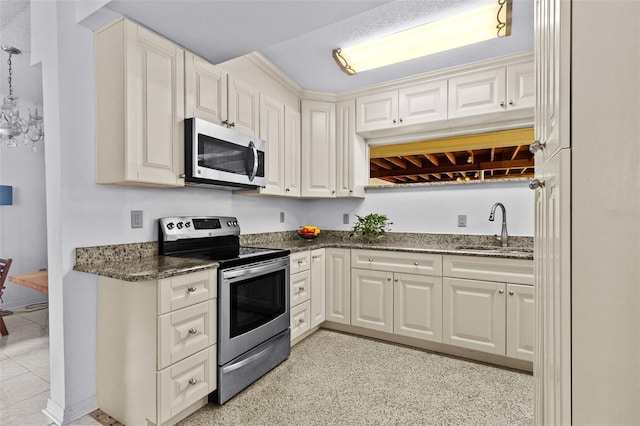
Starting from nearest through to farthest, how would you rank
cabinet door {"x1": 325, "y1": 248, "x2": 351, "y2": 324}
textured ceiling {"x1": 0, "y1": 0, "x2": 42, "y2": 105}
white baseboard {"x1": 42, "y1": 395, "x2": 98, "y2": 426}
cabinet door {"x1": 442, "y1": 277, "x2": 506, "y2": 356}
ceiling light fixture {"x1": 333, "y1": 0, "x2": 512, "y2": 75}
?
white baseboard {"x1": 42, "y1": 395, "x2": 98, "y2": 426} < ceiling light fixture {"x1": 333, "y1": 0, "x2": 512, "y2": 75} < textured ceiling {"x1": 0, "y1": 0, "x2": 42, "y2": 105} < cabinet door {"x1": 442, "y1": 277, "x2": 506, "y2": 356} < cabinet door {"x1": 325, "y1": 248, "x2": 351, "y2": 324}

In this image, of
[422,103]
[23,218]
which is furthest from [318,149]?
[23,218]

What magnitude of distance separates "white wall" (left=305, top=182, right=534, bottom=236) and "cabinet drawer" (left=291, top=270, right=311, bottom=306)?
1.00m

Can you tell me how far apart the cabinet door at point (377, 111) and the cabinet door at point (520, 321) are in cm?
185

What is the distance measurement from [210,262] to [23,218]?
152 inches

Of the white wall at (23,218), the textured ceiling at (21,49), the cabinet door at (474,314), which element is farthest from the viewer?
the white wall at (23,218)

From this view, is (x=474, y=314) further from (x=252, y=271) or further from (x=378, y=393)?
(x=252, y=271)

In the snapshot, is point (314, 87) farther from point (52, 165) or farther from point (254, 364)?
point (254, 364)

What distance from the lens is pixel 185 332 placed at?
1.78 m

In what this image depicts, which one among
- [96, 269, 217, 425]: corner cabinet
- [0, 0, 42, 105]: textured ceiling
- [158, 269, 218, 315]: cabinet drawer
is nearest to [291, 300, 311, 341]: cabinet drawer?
[96, 269, 217, 425]: corner cabinet

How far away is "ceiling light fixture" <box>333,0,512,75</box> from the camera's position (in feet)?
6.95

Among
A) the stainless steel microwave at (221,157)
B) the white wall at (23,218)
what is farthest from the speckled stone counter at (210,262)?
the white wall at (23,218)

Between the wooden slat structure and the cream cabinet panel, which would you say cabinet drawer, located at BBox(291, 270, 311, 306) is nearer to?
the cream cabinet panel

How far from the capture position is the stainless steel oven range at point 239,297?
6.56 feet

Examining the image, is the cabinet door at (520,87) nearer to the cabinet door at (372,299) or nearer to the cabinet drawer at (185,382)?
the cabinet door at (372,299)
